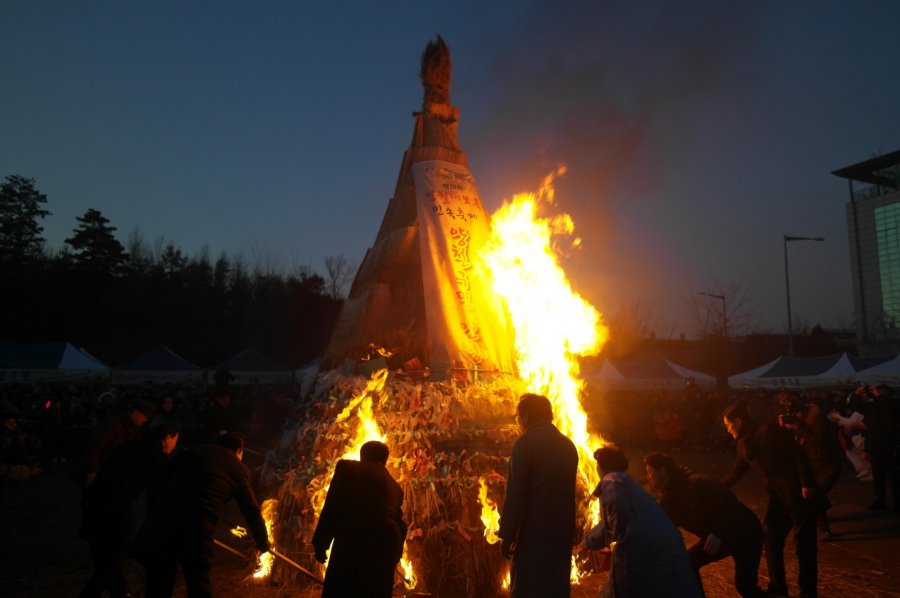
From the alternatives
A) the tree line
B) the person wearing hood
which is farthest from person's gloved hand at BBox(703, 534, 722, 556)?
the tree line

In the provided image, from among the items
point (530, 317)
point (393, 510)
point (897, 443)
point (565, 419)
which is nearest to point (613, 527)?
point (393, 510)

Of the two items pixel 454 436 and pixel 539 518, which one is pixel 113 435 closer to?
pixel 454 436

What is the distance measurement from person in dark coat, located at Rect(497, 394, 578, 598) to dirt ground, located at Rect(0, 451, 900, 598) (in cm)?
191

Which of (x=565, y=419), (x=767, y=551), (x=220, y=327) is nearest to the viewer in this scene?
(x=767, y=551)

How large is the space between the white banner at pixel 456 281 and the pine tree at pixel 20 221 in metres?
43.9

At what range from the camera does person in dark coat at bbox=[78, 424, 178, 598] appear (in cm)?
433

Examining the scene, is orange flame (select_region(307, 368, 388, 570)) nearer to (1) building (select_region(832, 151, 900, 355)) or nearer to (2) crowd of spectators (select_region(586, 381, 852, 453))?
(2) crowd of spectators (select_region(586, 381, 852, 453))

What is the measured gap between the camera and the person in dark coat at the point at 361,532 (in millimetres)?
3367

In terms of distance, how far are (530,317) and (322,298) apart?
3687 cm

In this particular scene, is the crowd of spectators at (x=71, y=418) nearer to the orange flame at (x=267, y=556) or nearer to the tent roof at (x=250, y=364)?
the orange flame at (x=267, y=556)

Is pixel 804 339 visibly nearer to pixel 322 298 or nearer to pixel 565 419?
pixel 322 298

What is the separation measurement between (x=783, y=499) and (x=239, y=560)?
5174mm

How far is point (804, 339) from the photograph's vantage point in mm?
40938

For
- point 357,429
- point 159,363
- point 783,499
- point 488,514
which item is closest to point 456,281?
point 357,429
